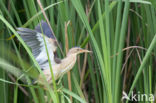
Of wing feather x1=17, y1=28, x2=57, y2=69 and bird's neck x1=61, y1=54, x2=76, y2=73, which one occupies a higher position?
wing feather x1=17, y1=28, x2=57, y2=69

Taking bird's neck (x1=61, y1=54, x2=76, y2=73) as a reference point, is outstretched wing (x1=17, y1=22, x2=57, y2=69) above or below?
above

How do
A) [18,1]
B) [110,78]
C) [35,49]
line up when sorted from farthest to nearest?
[18,1] < [35,49] < [110,78]

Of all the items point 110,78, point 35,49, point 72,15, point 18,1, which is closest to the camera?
point 110,78

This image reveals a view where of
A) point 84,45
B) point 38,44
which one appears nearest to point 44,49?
point 38,44

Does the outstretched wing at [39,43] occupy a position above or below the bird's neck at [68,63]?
above

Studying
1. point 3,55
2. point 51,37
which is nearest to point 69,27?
point 51,37

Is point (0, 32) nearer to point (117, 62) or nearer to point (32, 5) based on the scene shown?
point (32, 5)

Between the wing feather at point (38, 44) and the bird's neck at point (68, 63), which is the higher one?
the wing feather at point (38, 44)

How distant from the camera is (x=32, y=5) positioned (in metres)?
1.09

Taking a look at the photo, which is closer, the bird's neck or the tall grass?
the tall grass

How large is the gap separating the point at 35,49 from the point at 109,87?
1.02 ft

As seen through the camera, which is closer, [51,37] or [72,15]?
[51,37]

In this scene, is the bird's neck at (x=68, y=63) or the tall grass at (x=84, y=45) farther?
the bird's neck at (x=68, y=63)

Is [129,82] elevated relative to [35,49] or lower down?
lower down
